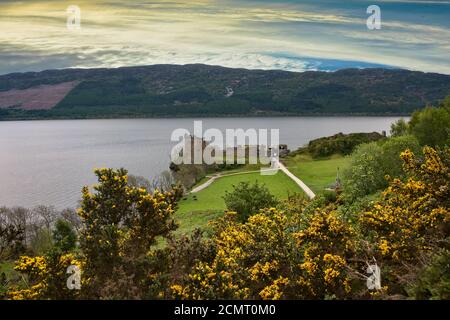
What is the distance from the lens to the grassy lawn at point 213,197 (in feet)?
137

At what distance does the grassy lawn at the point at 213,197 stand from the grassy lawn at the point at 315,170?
2.31 metres

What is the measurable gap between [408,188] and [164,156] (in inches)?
4636

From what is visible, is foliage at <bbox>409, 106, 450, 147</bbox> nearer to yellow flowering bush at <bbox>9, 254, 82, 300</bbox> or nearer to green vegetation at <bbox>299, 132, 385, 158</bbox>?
green vegetation at <bbox>299, 132, 385, 158</bbox>

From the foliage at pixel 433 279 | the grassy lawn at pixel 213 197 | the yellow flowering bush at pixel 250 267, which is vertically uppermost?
the foliage at pixel 433 279

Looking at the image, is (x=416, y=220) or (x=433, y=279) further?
(x=416, y=220)

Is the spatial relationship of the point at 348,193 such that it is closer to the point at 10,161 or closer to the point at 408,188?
the point at 408,188

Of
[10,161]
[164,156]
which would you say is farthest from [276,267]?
[10,161]

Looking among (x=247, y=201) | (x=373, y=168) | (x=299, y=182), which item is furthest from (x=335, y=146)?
(x=247, y=201)

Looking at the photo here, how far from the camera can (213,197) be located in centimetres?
5897

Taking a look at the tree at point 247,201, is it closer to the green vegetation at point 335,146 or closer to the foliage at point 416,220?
the foliage at point 416,220

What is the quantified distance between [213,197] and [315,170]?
21.2m

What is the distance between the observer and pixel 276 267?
1374cm

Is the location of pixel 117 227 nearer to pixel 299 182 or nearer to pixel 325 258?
pixel 325 258

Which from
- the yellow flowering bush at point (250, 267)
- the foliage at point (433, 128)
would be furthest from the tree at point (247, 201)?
the foliage at point (433, 128)
